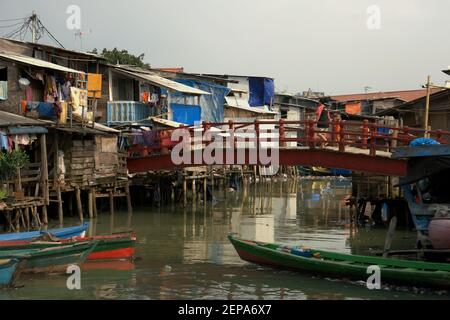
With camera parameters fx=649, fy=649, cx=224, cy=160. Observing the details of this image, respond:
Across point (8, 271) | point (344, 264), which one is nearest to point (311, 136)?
point (344, 264)

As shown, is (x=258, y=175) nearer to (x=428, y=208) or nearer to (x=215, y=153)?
(x=215, y=153)

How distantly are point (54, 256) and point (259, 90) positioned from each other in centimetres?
3572

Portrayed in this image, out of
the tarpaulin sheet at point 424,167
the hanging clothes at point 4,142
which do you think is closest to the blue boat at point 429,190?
the tarpaulin sheet at point 424,167

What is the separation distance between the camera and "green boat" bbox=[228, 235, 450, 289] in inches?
492

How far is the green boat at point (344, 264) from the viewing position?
12.5 meters

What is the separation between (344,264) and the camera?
13.5 metres

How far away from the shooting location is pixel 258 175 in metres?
45.4

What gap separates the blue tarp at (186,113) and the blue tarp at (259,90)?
40.5 feet

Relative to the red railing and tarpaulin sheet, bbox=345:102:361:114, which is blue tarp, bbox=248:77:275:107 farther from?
the red railing
